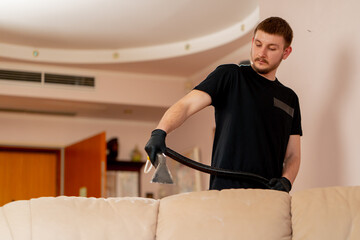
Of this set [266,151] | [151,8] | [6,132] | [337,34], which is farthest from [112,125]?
[266,151]

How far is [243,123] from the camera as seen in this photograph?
7.13 ft

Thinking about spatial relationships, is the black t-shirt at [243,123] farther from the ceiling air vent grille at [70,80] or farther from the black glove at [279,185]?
the ceiling air vent grille at [70,80]

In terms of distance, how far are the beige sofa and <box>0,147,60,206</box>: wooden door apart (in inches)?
205

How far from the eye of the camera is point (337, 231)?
1.74 m

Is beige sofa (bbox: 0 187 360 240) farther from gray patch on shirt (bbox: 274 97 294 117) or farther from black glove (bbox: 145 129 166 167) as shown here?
gray patch on shirt (bbox: 274 97 294 117)

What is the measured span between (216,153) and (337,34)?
1.09 m

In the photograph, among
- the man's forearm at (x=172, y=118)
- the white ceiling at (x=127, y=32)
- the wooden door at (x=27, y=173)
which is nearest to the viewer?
the man's forearm at (x=172, y=118)

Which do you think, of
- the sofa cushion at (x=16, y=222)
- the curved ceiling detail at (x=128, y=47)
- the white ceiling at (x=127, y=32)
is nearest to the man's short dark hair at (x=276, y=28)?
the sofa cushion at (x=16, y=222)

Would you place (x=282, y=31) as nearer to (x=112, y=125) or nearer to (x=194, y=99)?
(x=194, y=99)

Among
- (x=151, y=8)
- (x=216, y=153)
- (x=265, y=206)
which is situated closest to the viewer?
(x=265, y=206)

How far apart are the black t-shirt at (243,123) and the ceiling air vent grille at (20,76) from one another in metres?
4.16

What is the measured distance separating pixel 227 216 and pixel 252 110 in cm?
49

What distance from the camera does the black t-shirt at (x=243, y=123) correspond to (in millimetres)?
2150

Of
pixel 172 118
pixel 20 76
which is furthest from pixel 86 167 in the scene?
pixel 172 118
